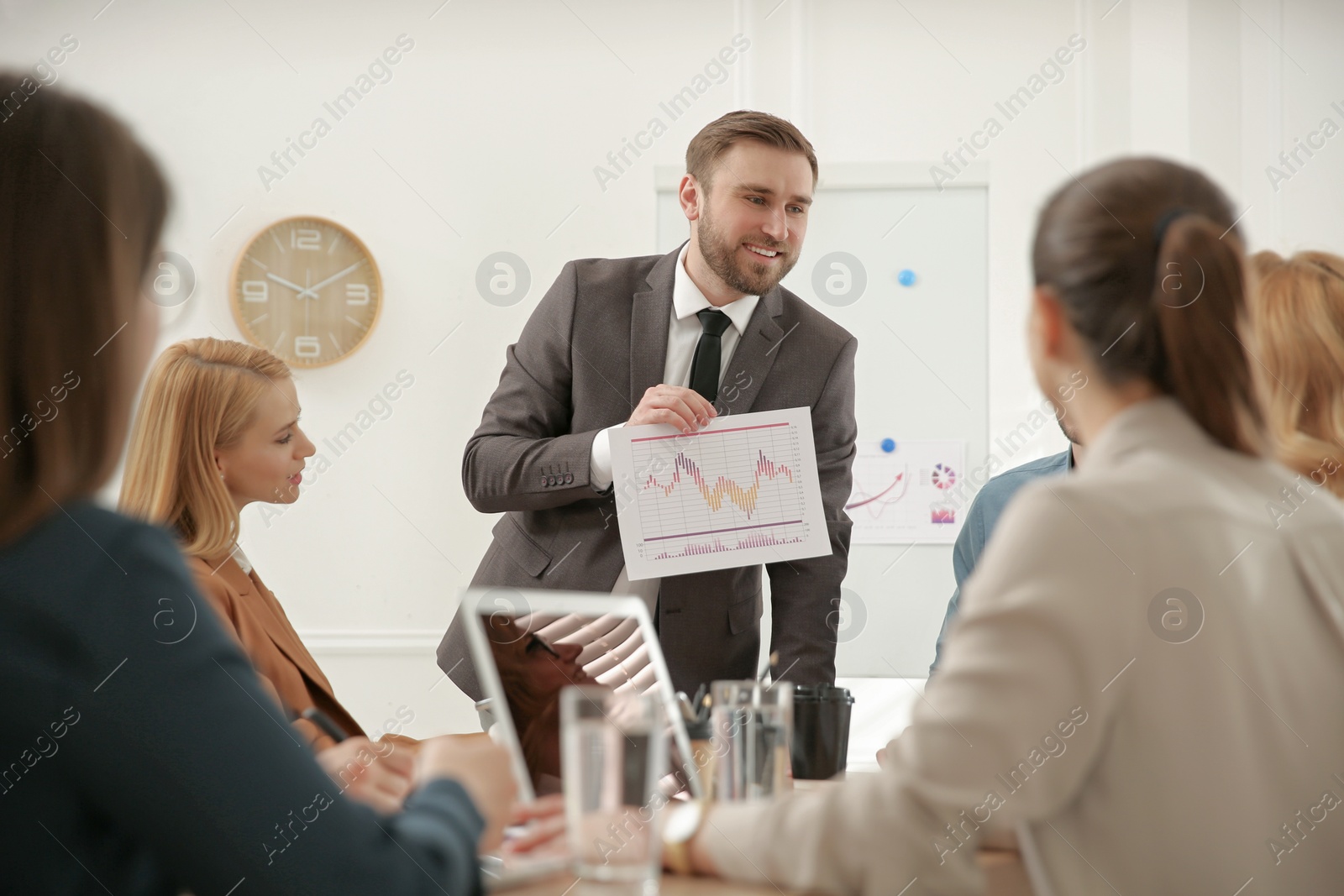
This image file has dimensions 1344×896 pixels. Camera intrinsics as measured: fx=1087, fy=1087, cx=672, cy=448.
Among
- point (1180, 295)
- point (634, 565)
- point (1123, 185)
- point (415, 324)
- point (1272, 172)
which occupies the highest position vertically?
point (1272, 172)

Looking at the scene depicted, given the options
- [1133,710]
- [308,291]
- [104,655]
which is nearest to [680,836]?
[1133,710]

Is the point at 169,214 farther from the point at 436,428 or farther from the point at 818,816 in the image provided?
the point at 436,428

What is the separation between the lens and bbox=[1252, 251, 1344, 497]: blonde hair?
4.42 feet

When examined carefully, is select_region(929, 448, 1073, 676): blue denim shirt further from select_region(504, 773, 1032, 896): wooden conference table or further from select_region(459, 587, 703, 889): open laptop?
select_region(504, 773, 1032, 896): wooden conference table

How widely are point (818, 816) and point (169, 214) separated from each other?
0.76 m

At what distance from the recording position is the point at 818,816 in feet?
3.13

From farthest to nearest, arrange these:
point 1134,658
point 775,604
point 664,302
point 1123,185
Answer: point 664,302 < point 775,604 < point 1123,185 < point 1134,658

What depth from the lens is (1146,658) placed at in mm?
882

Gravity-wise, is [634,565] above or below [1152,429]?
below

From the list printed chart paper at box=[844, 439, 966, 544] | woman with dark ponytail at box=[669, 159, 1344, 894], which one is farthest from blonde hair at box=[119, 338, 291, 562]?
printed chart paper at box=[844, 439, 966, 544]

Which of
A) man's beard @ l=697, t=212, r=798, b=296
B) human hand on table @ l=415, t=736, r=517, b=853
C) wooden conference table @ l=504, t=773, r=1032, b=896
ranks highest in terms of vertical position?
man's beard @ l=697, t=212, r=798, b=296

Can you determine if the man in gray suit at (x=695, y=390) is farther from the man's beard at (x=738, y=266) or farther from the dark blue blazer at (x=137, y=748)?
the dark blue blazer at (x=137, y=748)

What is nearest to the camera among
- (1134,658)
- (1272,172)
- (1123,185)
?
(1134,658)

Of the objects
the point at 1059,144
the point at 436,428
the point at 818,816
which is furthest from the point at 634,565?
the point at 1059,144
